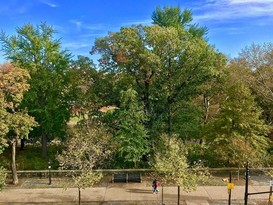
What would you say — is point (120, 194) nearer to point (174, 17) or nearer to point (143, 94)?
point (143, 94)

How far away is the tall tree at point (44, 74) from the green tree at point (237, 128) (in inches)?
645

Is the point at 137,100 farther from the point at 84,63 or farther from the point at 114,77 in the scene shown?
the point at 84,63

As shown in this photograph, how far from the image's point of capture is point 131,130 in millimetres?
30625

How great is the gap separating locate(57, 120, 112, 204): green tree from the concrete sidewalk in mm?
1249

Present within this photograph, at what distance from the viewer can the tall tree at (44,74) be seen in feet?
108

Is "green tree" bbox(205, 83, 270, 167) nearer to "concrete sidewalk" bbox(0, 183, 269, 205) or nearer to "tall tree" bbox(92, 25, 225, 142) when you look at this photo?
"concrete sidewalk" bbox(0, 183, 269, 205)

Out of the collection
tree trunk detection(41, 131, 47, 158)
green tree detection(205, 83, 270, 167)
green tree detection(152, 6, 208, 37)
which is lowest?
tree trunk detection(41, 131, 47, 158)

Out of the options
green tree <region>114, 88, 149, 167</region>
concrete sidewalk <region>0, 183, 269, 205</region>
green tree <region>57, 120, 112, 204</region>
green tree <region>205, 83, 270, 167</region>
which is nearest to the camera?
green tree <region>57, 120, 112, 204</region>

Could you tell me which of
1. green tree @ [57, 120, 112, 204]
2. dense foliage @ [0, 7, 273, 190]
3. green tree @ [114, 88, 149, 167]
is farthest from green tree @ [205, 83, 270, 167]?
green tree @ [57, 120, 112, 204]

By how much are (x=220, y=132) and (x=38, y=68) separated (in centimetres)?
1959

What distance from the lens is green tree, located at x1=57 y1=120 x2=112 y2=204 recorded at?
2383 centimetres

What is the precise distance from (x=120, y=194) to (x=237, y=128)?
1245 centimetres

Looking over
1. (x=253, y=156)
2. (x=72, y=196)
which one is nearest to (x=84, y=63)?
(x=72, y=196)

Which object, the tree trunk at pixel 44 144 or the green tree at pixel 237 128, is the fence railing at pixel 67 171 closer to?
the green tree at pixel 237 128
